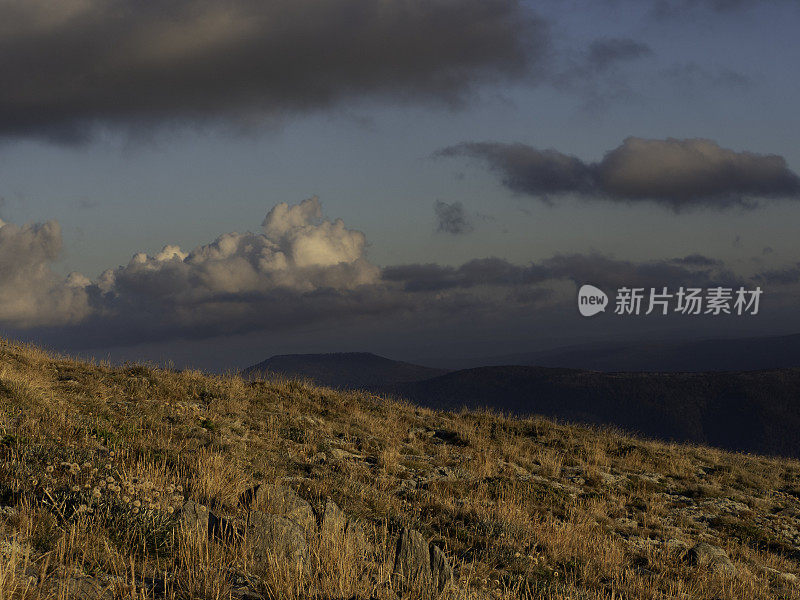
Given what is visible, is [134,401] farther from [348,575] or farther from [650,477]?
[650,477]

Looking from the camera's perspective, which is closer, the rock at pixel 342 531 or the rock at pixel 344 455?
the rock at pixel 342 531

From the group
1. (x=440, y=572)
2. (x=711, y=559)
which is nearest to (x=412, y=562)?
(x=440, y=572)

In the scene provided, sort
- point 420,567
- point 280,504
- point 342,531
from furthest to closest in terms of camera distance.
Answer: point 280,504, point 342,531, point 420,567

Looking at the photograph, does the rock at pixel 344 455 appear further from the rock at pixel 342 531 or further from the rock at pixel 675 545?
the rock at pixel 675 545

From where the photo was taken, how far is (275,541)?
812 cm

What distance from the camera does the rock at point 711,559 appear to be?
12.7 m

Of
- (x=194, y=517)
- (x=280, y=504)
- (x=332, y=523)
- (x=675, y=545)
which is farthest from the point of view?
(x=675, y=545)

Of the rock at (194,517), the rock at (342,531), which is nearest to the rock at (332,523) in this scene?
the rock at (342,531)

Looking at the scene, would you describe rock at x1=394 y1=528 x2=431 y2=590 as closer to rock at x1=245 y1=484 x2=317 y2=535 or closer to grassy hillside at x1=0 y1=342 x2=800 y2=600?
grassy hillside at x1=0 y1=342 x2=800 y2=600

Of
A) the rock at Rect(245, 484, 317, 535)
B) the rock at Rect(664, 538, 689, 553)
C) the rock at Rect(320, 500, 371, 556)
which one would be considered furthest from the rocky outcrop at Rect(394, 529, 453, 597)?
the rock at Rect(664, 538, 689, 553)

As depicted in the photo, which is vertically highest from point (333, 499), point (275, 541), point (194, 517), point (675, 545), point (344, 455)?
point (194, 517)

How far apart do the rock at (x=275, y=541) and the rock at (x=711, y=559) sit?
8676 millimetres

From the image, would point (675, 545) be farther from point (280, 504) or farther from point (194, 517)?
point (194, 517)

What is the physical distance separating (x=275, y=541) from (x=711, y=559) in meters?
9.73
